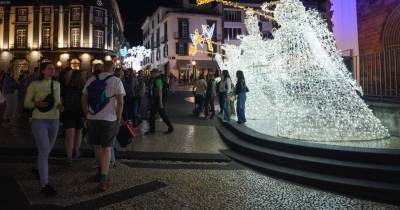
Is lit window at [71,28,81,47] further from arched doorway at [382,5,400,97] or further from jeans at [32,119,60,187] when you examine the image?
jeans at [32,119,60,187]

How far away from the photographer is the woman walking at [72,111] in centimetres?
A: 661

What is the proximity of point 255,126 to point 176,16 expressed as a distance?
137ft

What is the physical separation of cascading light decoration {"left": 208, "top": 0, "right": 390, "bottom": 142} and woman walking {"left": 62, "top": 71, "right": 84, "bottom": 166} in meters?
4.04

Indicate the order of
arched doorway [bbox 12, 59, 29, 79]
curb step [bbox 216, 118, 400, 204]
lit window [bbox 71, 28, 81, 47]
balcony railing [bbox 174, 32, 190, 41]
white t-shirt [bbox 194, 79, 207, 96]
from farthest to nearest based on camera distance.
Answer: lit window [bbox 71, 28, 81, 47]
arched doorway [bbox 12, 59, 29, 79]
balcony railing [bbox 174, 32, 190, 41]
white t-shirt [bbox 194, 79, 207, 96]
curb step [bbox 216, 118, 400, 204]

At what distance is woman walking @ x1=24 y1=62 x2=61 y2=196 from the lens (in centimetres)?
502

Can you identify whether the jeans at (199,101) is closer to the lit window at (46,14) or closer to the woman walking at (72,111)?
the woman walking at (72,111)

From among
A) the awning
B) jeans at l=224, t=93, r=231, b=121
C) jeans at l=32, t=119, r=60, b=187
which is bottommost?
jeans at l=32, t=119, r=60, b=187

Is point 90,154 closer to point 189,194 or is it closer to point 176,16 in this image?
point 189,194

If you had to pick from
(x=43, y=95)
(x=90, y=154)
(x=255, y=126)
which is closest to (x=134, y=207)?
(x=43, y=95)

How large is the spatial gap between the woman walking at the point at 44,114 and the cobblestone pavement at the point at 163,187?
0.36 m

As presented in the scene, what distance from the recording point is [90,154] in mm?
7602

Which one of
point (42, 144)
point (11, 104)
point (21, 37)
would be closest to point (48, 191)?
point (42, 144)

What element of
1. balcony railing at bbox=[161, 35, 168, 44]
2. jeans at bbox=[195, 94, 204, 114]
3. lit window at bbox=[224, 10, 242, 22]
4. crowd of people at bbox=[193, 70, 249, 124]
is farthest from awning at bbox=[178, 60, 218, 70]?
jeans at bbox=[195, 94, 204, 114]

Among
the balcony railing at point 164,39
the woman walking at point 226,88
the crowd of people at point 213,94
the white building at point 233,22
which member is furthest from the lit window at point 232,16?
the woman walking at point 226,88
